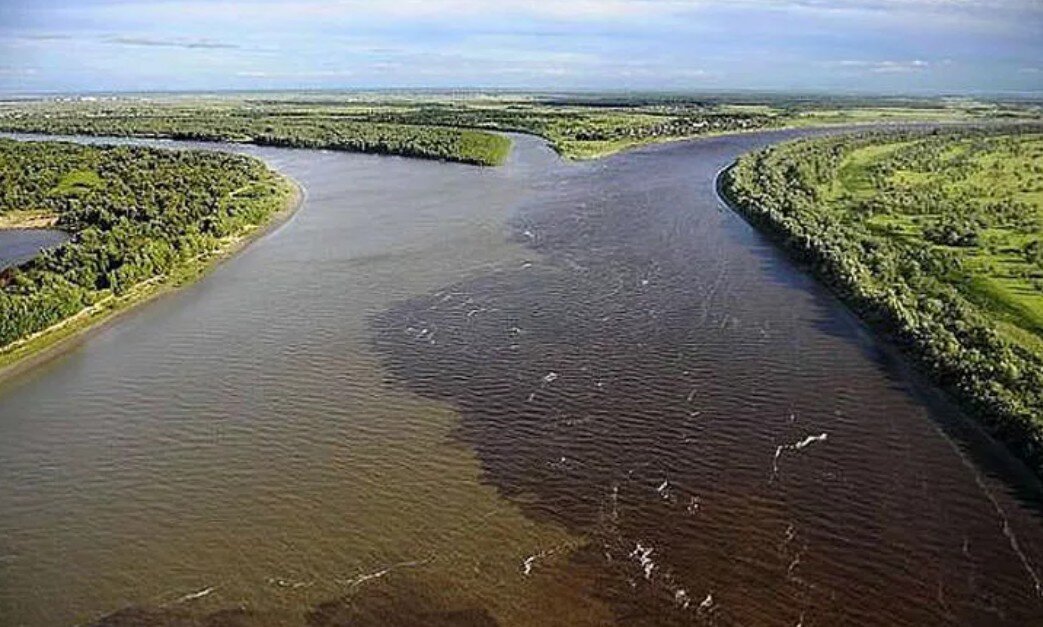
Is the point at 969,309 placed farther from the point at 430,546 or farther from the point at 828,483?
the point at 430,546

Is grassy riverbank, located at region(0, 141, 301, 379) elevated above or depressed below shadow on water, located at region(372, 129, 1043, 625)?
above

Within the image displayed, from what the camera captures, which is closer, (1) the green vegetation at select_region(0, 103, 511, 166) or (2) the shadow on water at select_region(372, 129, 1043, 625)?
(2) the shadow on water at select_region(372, 129, 1043, 625)

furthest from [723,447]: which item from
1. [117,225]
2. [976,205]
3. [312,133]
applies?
[312,133]

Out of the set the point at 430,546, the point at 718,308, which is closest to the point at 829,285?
the point at 718,308

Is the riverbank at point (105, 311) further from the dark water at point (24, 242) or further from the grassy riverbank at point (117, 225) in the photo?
the dark water at point (24, 242)

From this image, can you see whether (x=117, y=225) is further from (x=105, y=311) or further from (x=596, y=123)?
(x=596, y=123)

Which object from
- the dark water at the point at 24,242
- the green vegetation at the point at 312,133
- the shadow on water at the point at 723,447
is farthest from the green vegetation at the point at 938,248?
the dark water at the point at 24,242

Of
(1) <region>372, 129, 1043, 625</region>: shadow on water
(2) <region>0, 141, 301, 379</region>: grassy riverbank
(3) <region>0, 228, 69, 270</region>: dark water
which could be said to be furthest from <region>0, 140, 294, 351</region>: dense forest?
(1) <region>372, 129, 1043, 625</region>: shadow on water

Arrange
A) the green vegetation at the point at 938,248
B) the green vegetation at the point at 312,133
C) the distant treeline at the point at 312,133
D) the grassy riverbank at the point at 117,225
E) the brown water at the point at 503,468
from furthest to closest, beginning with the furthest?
the green vegetation at the point at 312,133
the distant treeline at the point at 312,133
the grassy riverbank at the point at 117,225
the green vegetation at the point at 938,248
the brown water at the point at 503,468

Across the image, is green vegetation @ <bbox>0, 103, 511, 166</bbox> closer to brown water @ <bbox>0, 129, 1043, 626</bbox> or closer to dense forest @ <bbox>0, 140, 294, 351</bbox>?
dense forest @ <bbox>0, 140, 294, 351</bbox>
